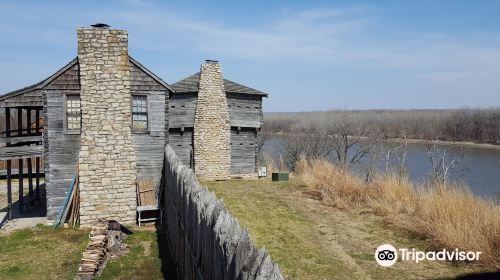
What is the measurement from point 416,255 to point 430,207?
9.31ft

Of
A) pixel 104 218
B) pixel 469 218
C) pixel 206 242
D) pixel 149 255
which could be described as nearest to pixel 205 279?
pixel 206 242

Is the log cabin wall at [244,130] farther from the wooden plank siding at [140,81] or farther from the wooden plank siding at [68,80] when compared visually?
the wooden plank siding at [68,80]

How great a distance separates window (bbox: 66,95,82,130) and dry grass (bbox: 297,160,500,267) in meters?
10.1

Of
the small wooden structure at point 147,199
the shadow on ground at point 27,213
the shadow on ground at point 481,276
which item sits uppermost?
the small wooden structure at point 147,199

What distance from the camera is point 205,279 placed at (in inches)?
216

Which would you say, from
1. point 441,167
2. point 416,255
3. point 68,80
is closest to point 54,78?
point 68,80

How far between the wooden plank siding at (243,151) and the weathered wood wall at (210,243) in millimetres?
15459

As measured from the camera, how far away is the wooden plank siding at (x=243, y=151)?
81.8ft

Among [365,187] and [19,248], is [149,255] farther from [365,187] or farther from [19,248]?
[365,187]

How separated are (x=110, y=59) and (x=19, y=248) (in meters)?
6.60

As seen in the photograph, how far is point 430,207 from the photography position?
12148 millimetres

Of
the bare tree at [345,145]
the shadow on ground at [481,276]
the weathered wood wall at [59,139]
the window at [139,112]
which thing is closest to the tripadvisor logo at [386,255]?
the shadow on ground at [481,276]

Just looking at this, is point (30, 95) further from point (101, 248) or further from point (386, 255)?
point (386, 255)

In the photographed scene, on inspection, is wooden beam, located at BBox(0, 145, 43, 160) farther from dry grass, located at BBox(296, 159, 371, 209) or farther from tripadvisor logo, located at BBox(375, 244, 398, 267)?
tripadvisor logo, located at BBox(375, 244, 398, 267)
